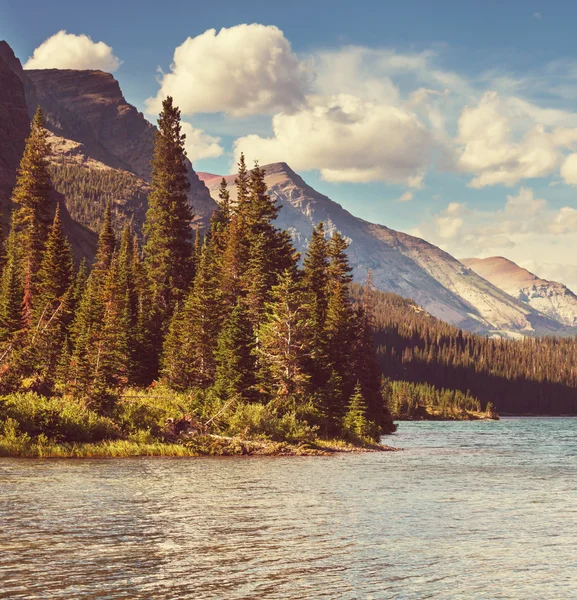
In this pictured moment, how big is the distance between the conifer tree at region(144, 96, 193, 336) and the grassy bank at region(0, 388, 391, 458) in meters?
26.6

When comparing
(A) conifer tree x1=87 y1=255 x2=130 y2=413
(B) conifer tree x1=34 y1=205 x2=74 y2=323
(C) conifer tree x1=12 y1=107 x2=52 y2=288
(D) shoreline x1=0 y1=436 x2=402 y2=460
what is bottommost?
(D) shoreline x1=0 y1=436 x2=402 y2=460

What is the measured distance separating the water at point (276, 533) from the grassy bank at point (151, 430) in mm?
4386

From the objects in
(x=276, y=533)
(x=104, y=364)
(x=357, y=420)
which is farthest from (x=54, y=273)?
(x=276, y=533)

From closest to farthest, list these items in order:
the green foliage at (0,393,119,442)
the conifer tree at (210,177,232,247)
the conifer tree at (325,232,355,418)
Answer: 1. the green foliage at (0,393,119,442)
2. the conifer tree at (325,232,355,418)
3. the conifer tree at (210,177,232,247)

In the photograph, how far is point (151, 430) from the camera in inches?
1934

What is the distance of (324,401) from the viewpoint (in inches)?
2409

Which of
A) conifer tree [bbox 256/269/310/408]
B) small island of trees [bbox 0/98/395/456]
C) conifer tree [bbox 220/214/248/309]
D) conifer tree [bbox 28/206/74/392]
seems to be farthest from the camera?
conifer tree [bbox 220/214/248/309]

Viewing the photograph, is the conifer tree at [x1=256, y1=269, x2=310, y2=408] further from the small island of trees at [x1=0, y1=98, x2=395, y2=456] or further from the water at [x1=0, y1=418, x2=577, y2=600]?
the water at [x1=0, y1=418, x2=577, y2=600]

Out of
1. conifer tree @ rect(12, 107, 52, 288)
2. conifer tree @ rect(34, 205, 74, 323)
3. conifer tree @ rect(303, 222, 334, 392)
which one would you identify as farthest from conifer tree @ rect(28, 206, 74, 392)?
conifer tree @ rect(303, 222, 334, 392)

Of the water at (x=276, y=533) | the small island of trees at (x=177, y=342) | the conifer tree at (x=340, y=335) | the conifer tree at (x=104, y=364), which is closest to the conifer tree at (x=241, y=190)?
the small island of trees at (x=177, y=342)

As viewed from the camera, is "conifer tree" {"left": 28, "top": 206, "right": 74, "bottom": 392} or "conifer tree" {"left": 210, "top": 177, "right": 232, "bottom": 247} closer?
"conifer tree" {"left": 28, "top": 206, "right": 74, "bottom": 392}

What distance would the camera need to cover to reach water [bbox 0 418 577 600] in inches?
599

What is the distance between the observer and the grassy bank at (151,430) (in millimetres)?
43250

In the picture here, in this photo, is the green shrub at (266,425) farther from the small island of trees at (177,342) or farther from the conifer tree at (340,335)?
the conifer tree at (340,335)
